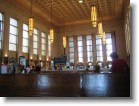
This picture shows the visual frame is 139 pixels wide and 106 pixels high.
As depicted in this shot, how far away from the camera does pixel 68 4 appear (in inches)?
463

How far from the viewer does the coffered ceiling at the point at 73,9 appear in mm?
11398

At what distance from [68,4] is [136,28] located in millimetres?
10129

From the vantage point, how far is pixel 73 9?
1276cm

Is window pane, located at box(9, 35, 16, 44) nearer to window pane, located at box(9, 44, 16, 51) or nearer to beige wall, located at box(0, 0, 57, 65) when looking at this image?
window pane, located at box(9, 44, 16, 51)

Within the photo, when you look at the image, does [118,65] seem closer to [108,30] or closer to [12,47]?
[12,47]

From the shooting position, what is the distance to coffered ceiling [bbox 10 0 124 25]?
37.4 ft

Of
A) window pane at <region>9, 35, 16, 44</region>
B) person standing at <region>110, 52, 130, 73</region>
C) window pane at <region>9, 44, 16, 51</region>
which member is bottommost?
person standing at <region>110, 52, 130, 73</region>

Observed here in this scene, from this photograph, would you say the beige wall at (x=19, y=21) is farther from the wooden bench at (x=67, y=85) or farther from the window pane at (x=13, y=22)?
the wooden bench at (x=67, y=85)

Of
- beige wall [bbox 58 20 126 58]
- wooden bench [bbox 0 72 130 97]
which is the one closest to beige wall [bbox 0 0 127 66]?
beige wall [bbox 58 20 126 58]

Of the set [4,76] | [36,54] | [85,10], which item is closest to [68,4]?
[85,10]

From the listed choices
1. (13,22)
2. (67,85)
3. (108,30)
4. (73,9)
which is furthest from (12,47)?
(67,85)

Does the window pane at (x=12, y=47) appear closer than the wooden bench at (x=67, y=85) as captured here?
No

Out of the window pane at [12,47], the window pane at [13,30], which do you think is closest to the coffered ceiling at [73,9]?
the window pane at [13,30]

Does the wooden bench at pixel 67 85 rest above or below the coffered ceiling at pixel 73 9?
below
